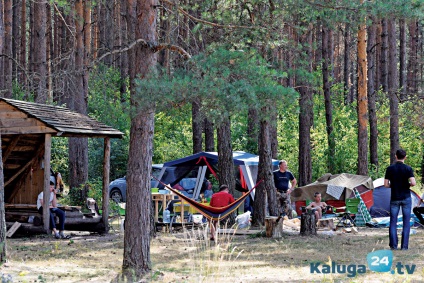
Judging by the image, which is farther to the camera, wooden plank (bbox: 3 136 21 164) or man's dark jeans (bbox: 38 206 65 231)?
wooden plank (bbox: 3 136 21 164)

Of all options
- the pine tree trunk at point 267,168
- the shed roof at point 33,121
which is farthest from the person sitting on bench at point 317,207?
the shed roof at point 33,121

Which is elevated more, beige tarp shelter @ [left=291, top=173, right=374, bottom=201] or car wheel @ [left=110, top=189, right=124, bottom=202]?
beige tarp shelter @ [left=291, top=173, right=374, bottom=201]

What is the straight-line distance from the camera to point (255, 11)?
12.6 m

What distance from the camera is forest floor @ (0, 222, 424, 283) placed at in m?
8.05

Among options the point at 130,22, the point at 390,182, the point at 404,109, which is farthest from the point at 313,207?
the point at 404,109

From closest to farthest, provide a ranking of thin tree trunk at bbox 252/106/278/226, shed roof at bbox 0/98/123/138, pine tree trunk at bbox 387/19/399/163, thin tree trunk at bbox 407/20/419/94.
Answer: shed roof at bbox 0/98/123/138, thin tree trunk at bbox 252/106/278/226, pine tree trunk at bbox 387/19/399/163, thin tree trunk at bbox 407/20/419/94

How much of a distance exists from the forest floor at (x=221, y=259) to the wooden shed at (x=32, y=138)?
1405 mm

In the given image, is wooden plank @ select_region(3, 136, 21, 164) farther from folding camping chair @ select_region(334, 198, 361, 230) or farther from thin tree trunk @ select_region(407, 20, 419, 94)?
thin tree trunk @ select_region(407, 20, 419, 94)

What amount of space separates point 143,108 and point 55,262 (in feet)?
10.3

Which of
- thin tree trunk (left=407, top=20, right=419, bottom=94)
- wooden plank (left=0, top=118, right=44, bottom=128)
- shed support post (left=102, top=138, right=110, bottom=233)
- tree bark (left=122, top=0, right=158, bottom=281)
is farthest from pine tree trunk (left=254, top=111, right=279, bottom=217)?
thin tree trunk (left=407, top=20, right=419, bottom=94)

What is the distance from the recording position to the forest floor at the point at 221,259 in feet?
26.4

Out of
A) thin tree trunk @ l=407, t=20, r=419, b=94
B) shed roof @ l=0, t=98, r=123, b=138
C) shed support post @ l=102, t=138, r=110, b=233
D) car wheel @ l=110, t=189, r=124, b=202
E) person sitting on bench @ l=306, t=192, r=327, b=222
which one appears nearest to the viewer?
shed roof @ l=0, t=98, r=123, b=138

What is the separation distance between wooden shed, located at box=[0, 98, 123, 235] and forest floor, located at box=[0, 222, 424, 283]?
4.61 ft

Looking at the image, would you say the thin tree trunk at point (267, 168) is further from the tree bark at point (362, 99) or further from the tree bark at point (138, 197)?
the tree bark at point (138, 197)
